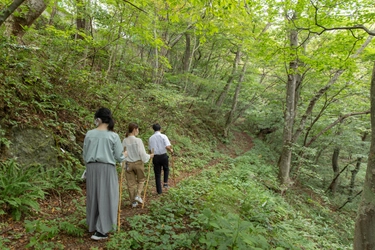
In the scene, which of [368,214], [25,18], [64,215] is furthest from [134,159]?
[25,18]

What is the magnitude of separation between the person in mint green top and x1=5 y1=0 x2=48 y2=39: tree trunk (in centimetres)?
490

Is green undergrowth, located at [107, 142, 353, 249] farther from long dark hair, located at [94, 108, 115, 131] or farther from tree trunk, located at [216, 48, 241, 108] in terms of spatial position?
tree trunk, located at [216, 48, 241, 108]

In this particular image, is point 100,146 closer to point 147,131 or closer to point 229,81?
point 147,131

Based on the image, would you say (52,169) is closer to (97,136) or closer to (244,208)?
(97,136)

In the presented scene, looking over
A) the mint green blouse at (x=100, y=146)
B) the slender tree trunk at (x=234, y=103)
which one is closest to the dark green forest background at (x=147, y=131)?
the mint green blouse at (x=100, y=146)

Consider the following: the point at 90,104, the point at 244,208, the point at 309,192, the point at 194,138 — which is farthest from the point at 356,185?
the point at 90,104

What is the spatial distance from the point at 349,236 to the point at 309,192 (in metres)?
4.68

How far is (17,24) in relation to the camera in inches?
243

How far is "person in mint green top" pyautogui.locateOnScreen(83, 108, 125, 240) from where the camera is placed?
11.0 ft

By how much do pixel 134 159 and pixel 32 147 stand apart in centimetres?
223

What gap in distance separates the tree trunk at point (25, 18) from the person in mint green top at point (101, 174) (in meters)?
4.90

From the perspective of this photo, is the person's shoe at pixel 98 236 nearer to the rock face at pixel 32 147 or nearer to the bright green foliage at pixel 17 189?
the bright green foliage at pixel 17 189

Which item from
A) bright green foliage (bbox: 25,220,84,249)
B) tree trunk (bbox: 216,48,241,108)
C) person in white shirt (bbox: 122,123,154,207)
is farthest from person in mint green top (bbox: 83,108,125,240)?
tree trunk (bbox: 216,48,241,108)

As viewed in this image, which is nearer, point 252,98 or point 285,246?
point 285,246
